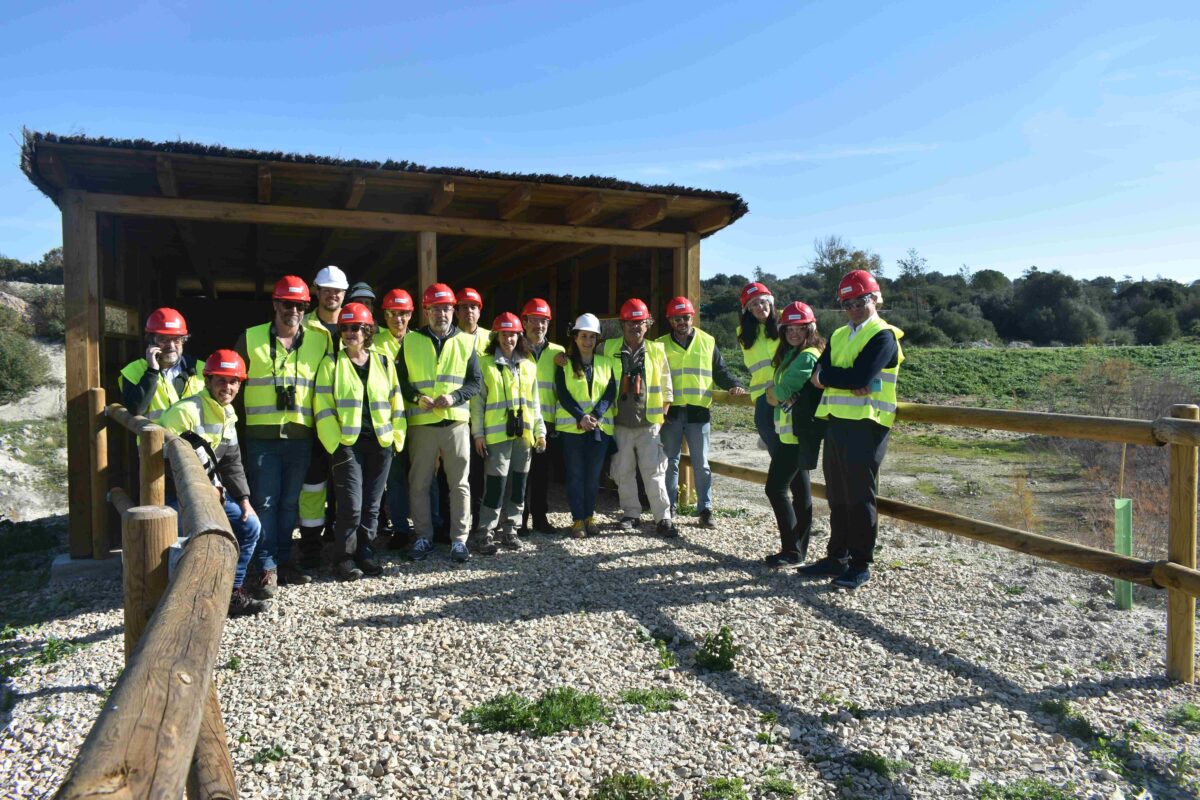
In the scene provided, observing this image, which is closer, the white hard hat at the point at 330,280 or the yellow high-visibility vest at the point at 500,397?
the white hard hat at the point at 330,280

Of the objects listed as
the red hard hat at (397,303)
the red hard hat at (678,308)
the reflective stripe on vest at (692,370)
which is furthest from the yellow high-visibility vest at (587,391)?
the red hard hat at (397,303)

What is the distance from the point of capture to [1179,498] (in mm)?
4180

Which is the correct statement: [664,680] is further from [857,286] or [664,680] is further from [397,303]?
[397,303]

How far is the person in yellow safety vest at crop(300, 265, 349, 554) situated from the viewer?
5.94 metres

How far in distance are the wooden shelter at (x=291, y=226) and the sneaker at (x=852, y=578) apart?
3.77 meters

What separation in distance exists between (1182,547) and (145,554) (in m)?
4.53

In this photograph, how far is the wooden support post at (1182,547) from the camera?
13.4 feet

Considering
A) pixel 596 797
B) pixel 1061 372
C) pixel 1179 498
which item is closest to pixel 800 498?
pixel 1179 498

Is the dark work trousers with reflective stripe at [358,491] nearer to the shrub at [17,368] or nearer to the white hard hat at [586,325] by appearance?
the white hard hat at [586,325]

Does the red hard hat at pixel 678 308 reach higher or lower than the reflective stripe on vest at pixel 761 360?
higher

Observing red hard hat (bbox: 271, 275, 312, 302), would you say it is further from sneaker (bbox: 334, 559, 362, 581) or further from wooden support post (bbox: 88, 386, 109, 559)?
wooden support post (bbox: 88, 386, 109, 559)

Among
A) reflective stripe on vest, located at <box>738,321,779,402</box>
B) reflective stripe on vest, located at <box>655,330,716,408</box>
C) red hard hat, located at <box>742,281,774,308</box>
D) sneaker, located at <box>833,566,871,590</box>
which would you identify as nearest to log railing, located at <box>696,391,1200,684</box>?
sneaker, located at <box>833,566,871,590</box>

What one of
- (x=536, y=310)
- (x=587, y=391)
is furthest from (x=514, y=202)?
(x=587, y=391)

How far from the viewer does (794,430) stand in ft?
19.8
